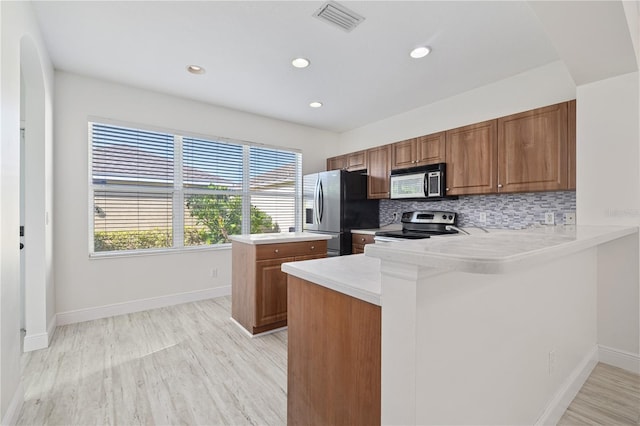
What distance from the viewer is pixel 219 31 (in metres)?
2.34

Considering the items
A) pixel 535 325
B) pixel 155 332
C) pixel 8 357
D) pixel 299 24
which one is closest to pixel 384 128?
pixel 299 24

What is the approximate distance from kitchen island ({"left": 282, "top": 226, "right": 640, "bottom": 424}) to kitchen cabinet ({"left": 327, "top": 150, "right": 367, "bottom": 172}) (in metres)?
3.06

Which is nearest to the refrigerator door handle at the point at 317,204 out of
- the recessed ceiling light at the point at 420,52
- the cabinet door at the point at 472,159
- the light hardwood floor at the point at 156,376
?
the cabinet door at the point at 472,159

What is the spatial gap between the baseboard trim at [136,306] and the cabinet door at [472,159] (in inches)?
127

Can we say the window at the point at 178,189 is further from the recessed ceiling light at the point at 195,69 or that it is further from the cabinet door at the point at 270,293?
the cabinet door at the point at 270,293

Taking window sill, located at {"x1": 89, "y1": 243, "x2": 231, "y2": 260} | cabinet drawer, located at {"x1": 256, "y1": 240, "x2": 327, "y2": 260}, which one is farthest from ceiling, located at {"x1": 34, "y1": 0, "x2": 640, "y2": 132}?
window sill, located at {"x1": 89, "y1": 243, "x2": 231, "y2": 260}

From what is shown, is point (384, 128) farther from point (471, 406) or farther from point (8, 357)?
point (8, 357)

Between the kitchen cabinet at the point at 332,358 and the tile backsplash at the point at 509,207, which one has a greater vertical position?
the tile backsplash at the point at 509,207

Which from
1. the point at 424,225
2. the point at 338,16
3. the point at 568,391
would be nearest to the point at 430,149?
the point at 424,225

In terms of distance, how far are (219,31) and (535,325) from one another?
9.34ft

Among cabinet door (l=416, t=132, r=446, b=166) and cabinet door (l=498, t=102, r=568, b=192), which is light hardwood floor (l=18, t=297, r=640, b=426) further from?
cabinet door (l=416, t=132, r=446, b=166)

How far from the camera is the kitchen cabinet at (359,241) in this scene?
160 inches

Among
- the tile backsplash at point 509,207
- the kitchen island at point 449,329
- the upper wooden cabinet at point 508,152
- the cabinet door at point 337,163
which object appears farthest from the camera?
the cabinet door at point 337,163

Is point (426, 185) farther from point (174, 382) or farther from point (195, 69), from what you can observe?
point (174, 382)
